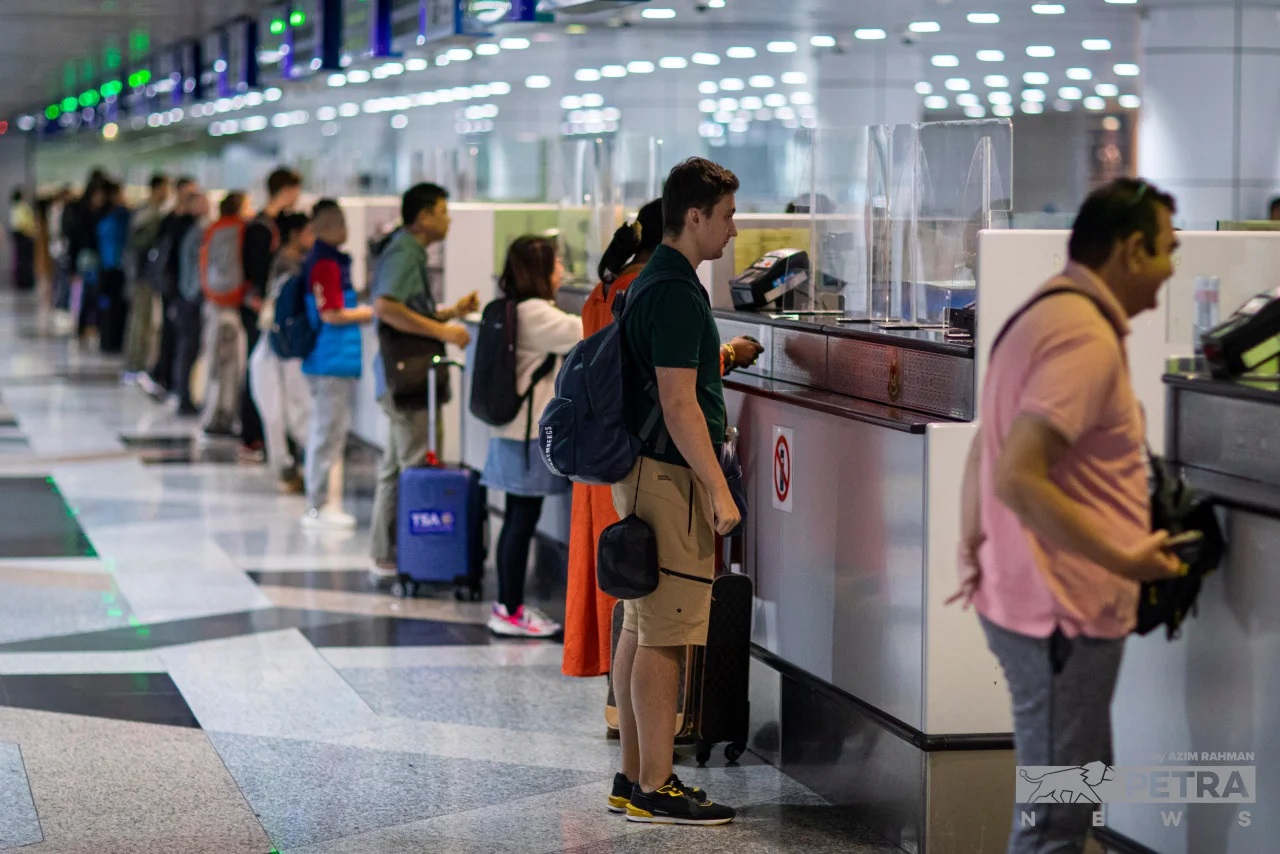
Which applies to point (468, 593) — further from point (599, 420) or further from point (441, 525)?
point (599, 420)

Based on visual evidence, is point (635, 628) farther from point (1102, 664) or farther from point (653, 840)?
point (1102, 664)

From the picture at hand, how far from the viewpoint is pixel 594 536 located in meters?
5.20

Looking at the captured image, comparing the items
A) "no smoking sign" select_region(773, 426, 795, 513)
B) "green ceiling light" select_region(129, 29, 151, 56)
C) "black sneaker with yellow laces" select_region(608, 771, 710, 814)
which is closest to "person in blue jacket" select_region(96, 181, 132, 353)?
"green ceiling light" select_region(129, 29, 151, 56)

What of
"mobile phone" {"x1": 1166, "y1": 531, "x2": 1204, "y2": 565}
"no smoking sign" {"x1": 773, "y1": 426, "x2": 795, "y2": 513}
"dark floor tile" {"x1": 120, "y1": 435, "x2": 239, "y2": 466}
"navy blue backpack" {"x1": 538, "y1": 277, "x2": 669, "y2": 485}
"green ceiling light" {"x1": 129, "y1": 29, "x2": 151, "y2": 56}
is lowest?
"dark floor tile" {"x1": 120, "y1": 435, "x2": 239, "y2": 466}

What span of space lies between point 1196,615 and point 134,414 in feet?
39.2

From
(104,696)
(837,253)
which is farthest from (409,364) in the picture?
(837,253)

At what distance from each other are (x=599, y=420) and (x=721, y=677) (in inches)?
41.1

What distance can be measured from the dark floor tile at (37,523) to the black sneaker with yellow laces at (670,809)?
4574mm

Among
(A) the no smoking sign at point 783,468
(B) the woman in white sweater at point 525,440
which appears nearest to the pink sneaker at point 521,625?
(B) the woman in white sweater at point 525,440

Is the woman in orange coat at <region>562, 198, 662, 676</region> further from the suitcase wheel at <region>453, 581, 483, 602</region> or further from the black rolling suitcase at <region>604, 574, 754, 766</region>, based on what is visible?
the suitcase wheel at <region>453, 581, 483, 602</region>

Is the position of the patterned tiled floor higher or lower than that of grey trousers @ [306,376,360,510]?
lower

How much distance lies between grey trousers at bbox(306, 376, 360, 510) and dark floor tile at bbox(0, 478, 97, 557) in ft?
3.86

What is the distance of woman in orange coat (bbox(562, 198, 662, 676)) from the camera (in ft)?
16.7

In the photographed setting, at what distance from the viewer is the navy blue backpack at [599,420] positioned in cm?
418
